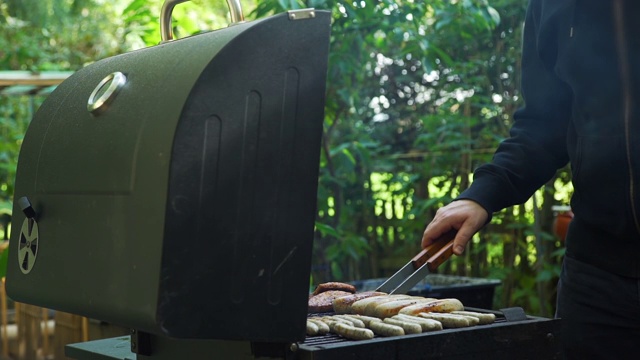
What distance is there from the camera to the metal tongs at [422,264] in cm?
193

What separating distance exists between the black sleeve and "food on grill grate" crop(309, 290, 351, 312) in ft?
1.22

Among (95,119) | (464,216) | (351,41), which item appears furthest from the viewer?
(351,41)

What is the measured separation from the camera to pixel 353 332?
155cm

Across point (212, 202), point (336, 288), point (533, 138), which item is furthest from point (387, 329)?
point (533, 138)

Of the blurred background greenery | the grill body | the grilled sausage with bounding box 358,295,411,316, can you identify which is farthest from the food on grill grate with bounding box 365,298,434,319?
the blurred background greenery

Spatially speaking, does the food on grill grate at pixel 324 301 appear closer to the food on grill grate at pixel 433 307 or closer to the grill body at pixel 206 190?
the food on grill grate at pixel 433 307

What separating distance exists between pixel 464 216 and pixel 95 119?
2.74ft

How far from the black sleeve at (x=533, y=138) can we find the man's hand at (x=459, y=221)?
0.05 metres

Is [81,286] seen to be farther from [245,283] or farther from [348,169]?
[348,169]

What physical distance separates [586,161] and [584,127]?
0.07m

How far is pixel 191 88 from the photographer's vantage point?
1.41 metres

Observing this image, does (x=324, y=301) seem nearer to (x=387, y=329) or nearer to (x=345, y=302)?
(x=345, y=302)

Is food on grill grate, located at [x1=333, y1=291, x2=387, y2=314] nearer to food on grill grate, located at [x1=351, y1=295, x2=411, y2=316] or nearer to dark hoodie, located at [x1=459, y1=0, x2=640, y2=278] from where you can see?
food on grill grate, located at [x1=351, y1=295, x2=411, y2=316]

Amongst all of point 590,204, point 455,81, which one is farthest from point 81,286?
point 455,81
